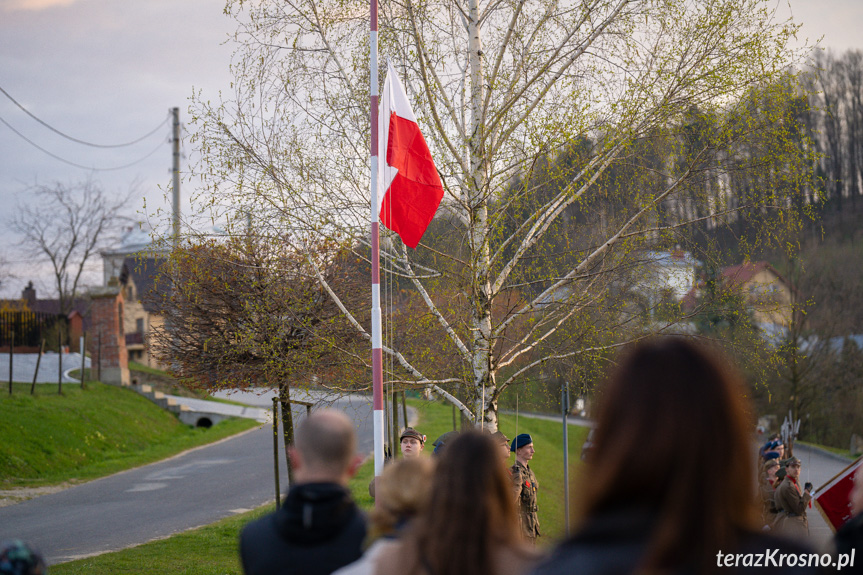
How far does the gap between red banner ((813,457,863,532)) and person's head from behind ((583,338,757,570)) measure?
272 inches

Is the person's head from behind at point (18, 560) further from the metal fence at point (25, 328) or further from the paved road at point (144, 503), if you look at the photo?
the metal fence at point (25, 328)

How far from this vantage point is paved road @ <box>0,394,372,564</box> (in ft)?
39.7

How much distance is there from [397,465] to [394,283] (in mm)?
8123

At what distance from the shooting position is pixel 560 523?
1516cm

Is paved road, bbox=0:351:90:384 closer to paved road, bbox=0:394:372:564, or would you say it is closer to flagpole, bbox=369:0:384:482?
paved road, bbox=0:394:372:564

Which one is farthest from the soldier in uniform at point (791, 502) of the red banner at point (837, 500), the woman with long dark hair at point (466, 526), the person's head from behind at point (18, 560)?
the person's head from behind at point (18, 560)

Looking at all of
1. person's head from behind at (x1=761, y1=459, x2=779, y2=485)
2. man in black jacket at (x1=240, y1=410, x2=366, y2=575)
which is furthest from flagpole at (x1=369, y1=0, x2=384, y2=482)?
person's head from behind at (x1=761, y1=459, x2=779, y2=485)

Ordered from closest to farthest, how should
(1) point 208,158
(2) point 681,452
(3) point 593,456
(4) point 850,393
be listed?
1. (2) point 681,452
2. (3) point 593,456
3. (1) point 208,158
4. (4) point 850,393

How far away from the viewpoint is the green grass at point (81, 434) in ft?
60.2

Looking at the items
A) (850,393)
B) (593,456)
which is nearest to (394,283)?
(593,456)

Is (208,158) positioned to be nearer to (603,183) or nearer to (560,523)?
(603,183)

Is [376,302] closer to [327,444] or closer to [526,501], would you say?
[526,501]

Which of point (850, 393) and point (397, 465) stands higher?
point (397, 465)

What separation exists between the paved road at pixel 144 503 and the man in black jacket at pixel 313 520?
638 cm
